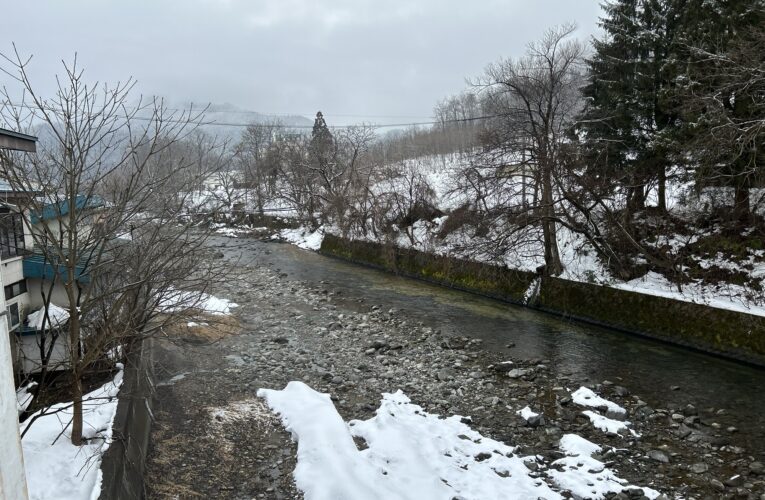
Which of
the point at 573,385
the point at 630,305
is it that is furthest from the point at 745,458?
A: the point at 630,305

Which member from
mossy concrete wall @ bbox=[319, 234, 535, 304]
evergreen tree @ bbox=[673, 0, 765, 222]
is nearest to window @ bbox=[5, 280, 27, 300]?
mossy concrete wall @ bbox=[319, 234, 535, 304]

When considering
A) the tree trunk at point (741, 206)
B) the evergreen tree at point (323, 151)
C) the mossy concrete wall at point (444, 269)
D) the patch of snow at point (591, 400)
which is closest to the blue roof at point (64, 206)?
the patch of snow at point (591, 400)

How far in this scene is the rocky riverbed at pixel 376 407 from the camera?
676 centimetres

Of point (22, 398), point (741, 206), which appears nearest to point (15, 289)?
point (22, 398)

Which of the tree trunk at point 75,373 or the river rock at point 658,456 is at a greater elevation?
the tree trunk at point 75,373

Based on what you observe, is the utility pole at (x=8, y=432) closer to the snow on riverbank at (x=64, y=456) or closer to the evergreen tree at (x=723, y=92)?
the snow on riverbank at (x=64, y=456)

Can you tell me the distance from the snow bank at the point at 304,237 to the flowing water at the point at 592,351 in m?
10.8

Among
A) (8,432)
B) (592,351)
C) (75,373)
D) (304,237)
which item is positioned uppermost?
(8,432)

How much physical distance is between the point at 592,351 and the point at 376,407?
6.30m

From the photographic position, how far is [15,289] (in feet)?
43.3

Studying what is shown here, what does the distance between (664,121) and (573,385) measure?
1091cm

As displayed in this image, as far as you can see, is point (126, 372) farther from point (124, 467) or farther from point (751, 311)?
point (751, 311)

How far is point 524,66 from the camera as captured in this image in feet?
58.0

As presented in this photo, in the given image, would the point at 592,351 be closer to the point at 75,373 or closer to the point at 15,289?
the point at 75,373
